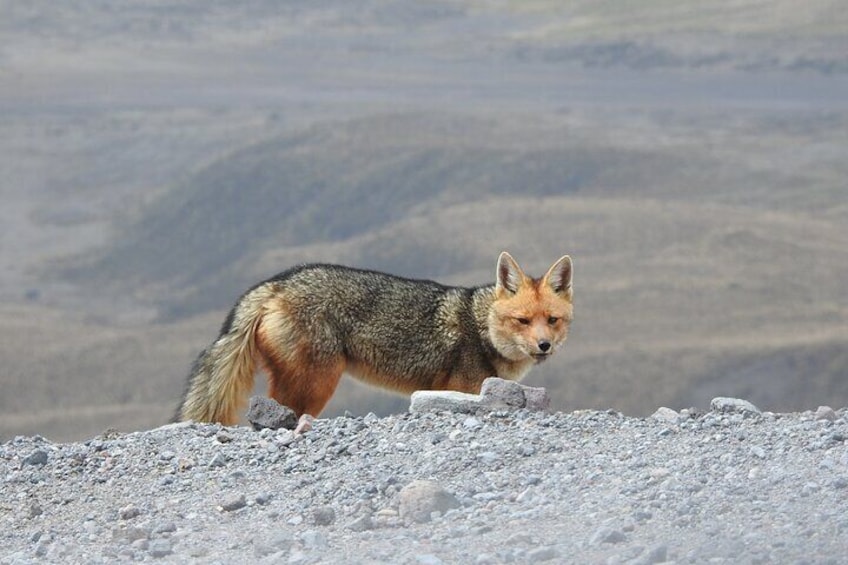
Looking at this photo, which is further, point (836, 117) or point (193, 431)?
point (836, 117)

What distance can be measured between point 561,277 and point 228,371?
8.91 ft

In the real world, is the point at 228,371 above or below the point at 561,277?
below

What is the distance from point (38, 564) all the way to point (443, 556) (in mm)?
2285

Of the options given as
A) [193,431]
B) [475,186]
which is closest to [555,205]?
[475,186]

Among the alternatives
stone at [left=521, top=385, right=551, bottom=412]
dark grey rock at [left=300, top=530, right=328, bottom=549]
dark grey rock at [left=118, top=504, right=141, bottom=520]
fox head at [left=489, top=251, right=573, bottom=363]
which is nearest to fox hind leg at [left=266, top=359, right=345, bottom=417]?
fox head at [left=489, top=251, right=573, bottom=363]

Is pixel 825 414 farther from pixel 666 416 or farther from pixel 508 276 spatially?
pixel 508 276

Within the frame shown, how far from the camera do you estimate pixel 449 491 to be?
33.9 ft

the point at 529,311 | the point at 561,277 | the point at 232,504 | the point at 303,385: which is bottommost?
the point at 303,385

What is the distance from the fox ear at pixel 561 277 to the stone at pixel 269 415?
265cm

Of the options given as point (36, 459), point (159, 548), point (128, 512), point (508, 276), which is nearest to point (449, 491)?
point (159, 548)

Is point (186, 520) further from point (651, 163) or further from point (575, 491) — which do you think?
point (651, 163)

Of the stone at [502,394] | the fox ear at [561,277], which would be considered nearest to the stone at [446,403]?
the stone at [502,394]

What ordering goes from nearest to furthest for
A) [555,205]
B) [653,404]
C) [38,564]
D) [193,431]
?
1. [38,564]
2. [193,431]
3. [653,404]
4. [555,205]

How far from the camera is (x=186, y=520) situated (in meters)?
10.4
